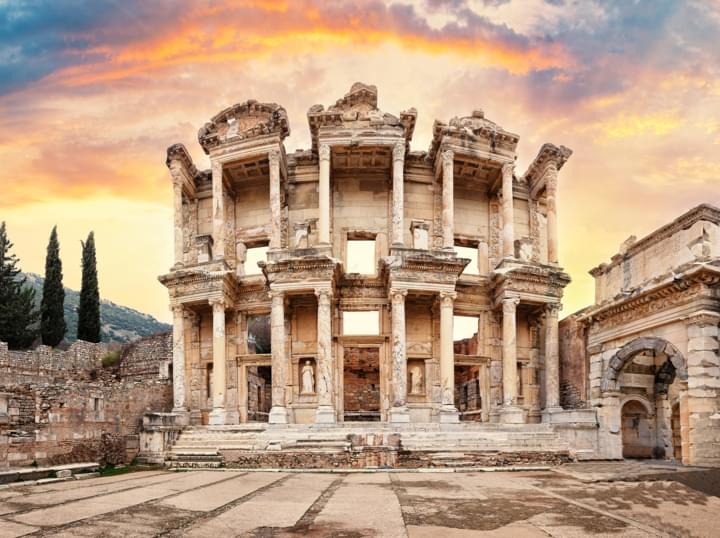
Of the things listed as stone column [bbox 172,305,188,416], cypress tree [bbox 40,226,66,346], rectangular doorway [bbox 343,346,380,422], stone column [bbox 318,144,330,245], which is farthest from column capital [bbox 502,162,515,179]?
cypress tree [bbox 40,226,66,346]

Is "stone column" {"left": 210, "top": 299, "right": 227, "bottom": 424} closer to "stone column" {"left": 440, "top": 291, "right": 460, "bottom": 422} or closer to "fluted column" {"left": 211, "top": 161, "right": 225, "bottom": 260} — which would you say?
"fluted column" {"left": 211, "top": 161, "right": 225, "bottom": 260}

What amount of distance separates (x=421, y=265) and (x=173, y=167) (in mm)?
11133

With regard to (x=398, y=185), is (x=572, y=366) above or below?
below

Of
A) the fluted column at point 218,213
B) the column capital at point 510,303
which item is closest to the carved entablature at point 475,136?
the column capital at point 510,303

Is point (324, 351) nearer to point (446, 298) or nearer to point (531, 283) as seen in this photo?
point (446, 298)

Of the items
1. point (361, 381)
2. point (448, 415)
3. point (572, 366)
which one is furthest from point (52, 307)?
point (572, 366)

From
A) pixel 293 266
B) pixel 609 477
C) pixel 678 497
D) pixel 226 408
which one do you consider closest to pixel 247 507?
pixel 678 497

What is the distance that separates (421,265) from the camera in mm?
23438

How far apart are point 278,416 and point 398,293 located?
6.07 m

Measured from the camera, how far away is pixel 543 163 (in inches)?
1063

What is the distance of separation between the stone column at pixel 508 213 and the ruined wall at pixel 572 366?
11.9ft

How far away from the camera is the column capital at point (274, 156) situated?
2500 cm

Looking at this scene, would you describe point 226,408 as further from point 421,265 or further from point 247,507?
point 247,507

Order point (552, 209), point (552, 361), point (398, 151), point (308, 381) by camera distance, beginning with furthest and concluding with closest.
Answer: point (552, 209)
point (398, 151)
point (552, 361)
point (308, 381)
